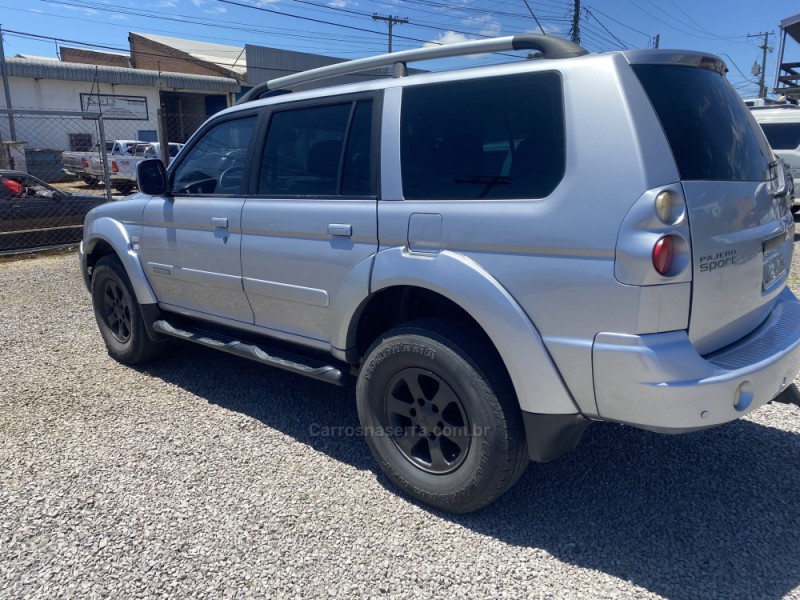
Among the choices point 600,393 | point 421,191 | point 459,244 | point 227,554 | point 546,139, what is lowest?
point 227,554

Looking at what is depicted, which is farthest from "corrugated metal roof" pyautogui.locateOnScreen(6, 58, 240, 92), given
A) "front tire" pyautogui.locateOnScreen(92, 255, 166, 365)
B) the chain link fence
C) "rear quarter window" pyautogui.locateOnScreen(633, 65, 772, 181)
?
"rear quarter window" pyautogui.locateOnScreen(633, 65, 772, 181)

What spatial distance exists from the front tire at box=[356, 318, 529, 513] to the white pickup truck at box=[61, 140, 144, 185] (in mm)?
20725

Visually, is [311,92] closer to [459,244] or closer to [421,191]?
[421,191]

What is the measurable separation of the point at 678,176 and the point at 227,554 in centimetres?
241

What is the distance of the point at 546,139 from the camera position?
2.60 meters

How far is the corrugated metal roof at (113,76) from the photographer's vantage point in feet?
93.9

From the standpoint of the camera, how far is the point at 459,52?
3.13m

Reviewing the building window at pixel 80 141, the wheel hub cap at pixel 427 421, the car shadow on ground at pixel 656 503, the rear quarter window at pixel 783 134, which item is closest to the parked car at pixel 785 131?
the rear quarter window at pixel 783 134

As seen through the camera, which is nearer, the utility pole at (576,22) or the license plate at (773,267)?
the license plate at (773,267)

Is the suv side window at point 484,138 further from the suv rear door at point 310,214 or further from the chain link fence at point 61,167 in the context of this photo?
the chain link fence at point 61,167

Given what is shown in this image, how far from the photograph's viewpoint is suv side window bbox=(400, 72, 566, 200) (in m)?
2.60

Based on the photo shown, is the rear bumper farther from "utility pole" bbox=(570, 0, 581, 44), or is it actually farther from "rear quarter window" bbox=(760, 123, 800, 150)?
"utility pole" bbox=(570, 0, 581, 44)

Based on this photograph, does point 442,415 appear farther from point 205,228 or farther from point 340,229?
point 205,228

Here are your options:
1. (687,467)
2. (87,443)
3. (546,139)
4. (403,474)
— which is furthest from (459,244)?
(87,443)
